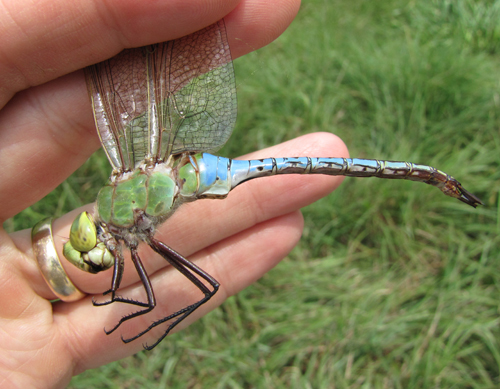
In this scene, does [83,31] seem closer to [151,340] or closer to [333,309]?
[151,340]

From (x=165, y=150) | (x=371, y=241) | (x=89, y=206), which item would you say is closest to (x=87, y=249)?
(x=89, y=206)

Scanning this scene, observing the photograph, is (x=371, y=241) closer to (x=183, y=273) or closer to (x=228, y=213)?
(x=228, y=213)

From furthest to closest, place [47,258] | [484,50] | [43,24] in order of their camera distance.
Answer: [484,50], [47,258], [43,24]

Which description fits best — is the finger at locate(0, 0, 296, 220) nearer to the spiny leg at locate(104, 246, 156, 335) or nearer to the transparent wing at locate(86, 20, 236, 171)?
the transparent wing at locate(86, 20, 236, 171)

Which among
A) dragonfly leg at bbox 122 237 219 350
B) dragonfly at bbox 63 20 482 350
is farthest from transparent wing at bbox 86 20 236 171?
dragonfly leg at bbox 122 237 219 350

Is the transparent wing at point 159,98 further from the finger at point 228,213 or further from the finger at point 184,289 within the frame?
the finger at point 184,289

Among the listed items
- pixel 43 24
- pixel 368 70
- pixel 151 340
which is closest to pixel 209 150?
pixel 43 24
